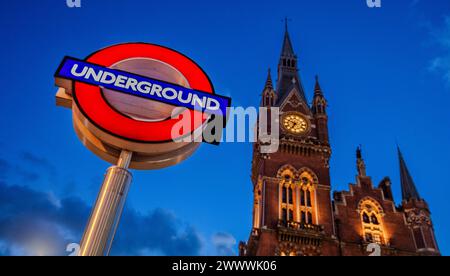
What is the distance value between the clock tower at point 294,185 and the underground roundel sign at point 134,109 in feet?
99.4

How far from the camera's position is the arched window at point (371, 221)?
133ft

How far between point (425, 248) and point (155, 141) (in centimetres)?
3852

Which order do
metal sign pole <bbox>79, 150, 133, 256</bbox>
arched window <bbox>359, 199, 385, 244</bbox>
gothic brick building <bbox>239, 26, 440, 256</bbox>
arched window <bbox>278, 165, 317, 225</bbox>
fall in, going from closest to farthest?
metal sign pole <bbox>79, 150, 133, 256</bbox>
gothic brick building <bbox>239, 26, 440, 256</bbox>
arched window <bbox>359, 199, 385, 244</bbox>
arched window <bbox>278, 165, 317, 225</bbox>

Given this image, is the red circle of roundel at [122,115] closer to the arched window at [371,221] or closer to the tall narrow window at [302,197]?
the tall narrow window at [302,197]

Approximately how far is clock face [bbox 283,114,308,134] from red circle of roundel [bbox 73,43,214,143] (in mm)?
38832

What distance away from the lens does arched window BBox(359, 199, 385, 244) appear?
1602 inches

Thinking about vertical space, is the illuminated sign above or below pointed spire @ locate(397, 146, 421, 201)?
below

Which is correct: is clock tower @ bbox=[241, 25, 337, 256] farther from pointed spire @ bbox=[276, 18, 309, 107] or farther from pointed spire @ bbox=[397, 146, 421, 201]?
pointed spire @ bbox=[397, 146, 421, 201]

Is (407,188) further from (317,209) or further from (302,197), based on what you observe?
(302,197)

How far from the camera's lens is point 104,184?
24.9 feet

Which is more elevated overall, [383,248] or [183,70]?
[383,248]

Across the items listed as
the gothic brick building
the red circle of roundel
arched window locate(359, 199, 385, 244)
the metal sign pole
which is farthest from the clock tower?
the metal sign pole
